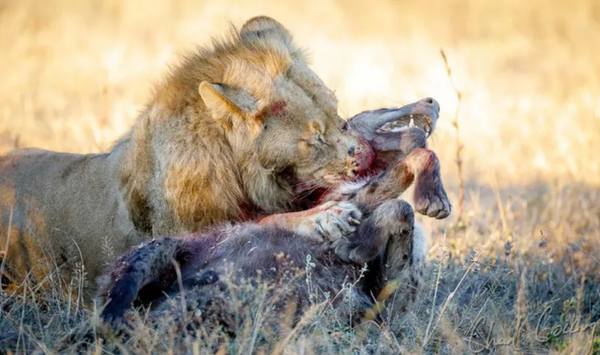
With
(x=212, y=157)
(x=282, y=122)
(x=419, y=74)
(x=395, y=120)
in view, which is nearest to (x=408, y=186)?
(x=395, y=120)

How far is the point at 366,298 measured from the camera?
430 centimetres

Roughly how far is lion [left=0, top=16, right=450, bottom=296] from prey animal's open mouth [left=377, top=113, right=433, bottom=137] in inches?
8.0

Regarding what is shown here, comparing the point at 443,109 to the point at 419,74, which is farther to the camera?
the point at 419,74

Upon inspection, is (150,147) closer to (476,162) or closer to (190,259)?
(190,259)

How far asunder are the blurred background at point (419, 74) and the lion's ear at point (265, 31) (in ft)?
1.48

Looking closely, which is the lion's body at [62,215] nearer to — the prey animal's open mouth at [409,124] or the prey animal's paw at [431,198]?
the prey animal's open mouth at [409,124]

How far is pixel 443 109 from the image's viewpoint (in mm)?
10242

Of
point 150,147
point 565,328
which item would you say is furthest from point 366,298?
point 150,147

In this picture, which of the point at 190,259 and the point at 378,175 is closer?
the point at 190,259

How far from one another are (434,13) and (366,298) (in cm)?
1184

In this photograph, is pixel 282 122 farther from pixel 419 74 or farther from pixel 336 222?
pixel 419 74

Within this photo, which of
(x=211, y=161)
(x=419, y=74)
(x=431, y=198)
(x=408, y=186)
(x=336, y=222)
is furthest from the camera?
(x=419, y=74)

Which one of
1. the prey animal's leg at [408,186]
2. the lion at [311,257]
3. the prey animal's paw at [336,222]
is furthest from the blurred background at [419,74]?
the prey animal's paw at [336,222]

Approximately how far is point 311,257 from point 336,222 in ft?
0.68
